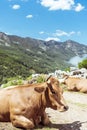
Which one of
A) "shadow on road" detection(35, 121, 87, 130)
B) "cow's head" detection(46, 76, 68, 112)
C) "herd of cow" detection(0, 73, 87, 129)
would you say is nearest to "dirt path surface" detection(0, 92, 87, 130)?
"shadow on road" detection(35, 121, 87, 130)

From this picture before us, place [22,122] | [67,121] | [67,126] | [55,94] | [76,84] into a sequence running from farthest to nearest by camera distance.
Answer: [76,84] → [67,121] → [67,126] → [55,94] → [22,122]

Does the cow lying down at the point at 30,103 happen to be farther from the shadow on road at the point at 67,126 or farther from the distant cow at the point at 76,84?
the distant cow at the point at 76,84

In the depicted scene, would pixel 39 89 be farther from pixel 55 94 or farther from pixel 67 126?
pixel 67 126

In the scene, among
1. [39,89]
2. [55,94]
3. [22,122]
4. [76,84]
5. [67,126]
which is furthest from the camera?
[76,84]

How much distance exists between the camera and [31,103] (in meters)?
11.0

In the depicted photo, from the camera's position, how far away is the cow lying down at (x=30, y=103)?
1076 cm

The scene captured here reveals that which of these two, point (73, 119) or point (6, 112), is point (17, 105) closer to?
point (6, 112)

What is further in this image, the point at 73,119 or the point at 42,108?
the point at 73,119

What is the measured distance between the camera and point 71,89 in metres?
25.2

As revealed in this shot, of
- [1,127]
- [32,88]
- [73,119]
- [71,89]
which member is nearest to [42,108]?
[32,88]

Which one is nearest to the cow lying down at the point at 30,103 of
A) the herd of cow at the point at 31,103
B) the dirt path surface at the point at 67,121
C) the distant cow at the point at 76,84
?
the herd of cow at the point at 31,103

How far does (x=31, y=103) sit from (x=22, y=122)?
29.7 inches

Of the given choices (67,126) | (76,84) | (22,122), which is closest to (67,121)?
(67,126)

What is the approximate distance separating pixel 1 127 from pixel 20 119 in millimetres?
Result: 698
